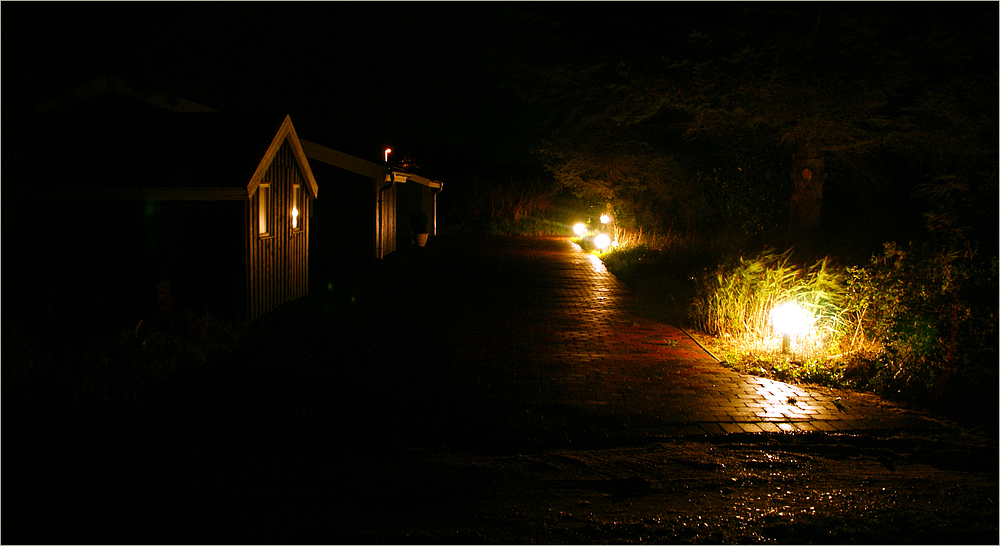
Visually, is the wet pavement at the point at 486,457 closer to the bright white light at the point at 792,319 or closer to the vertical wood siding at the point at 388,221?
the bright white light at the point at 792,319

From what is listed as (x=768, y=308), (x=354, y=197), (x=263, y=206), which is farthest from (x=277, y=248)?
(x=354, y=197)

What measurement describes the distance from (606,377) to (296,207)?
7.35 metres

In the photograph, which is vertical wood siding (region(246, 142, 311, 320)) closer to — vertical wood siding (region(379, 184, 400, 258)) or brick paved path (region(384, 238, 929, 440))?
brick paved path (region(384, 238, 929, 440))

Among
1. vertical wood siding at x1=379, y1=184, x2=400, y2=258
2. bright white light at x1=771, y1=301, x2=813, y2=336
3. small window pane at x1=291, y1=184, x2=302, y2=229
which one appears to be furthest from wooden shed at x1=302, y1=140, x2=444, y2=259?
bright white light at x1=771, y1=301, x2=813, y2=336

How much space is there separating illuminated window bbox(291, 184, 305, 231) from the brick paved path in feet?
9.10

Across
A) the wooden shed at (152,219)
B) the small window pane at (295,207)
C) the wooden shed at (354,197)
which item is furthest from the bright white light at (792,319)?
the wooden shed at (354,197)

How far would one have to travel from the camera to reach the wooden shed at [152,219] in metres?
8.84

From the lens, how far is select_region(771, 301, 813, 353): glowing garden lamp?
7.77m

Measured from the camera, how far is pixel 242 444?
16.6ft

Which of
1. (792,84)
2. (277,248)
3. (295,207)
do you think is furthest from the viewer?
(295,207)

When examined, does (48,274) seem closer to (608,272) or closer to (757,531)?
(757,531)

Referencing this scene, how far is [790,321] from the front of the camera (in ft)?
25.6

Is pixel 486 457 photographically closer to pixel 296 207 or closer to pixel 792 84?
pixel 296 207

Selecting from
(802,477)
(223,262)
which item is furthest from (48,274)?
(802,477)
